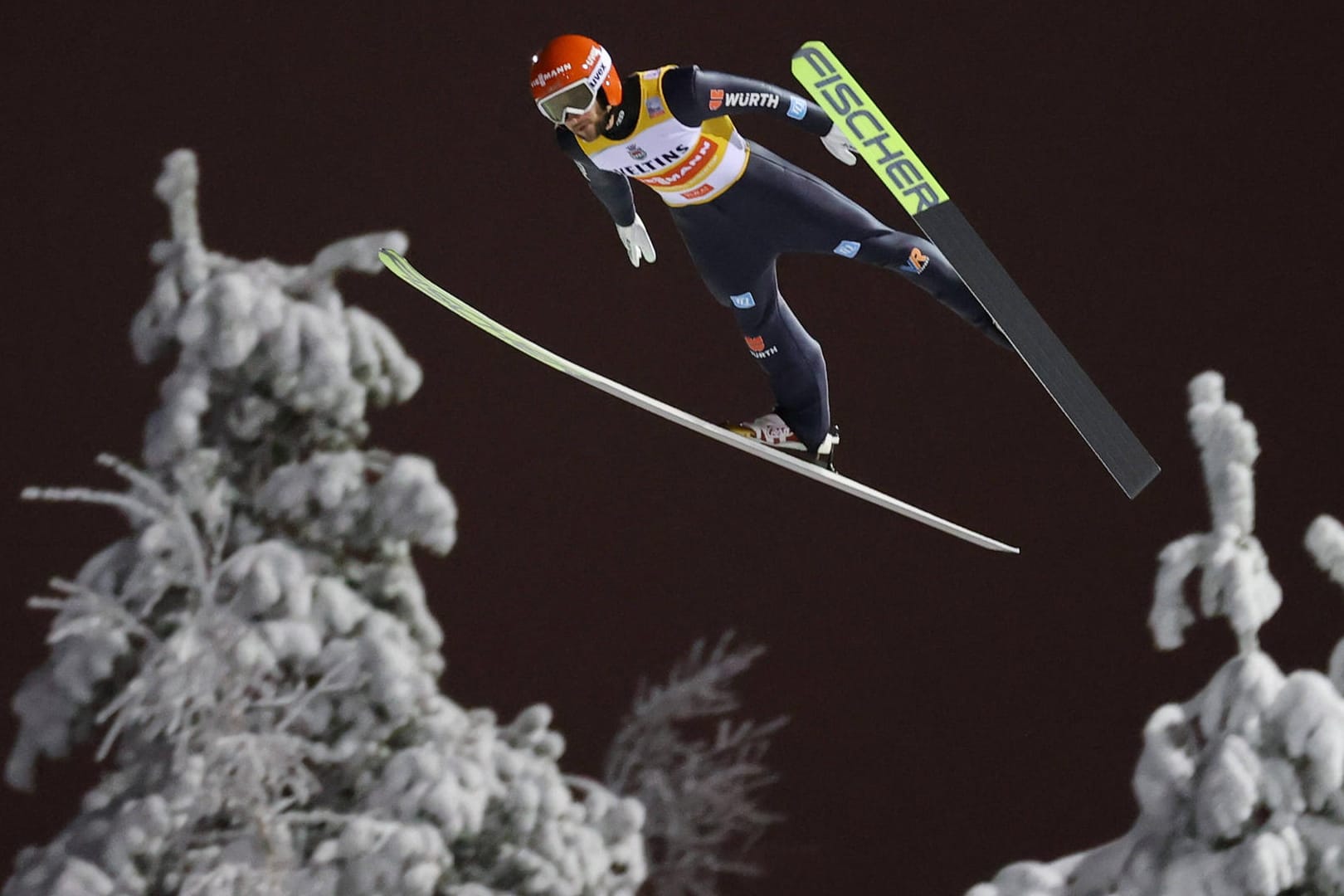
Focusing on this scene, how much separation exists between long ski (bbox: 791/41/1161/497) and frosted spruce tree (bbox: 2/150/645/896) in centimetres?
318

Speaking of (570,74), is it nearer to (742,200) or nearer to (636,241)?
(742,200)

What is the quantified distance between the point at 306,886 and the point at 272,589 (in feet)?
3.74

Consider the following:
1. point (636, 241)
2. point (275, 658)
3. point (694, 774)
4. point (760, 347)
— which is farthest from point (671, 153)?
point (694, 774)

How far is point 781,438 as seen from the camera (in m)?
4.80

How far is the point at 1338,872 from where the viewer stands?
5664 mm

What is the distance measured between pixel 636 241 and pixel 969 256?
0.94m

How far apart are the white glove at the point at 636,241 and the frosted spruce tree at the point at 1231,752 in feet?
7.28

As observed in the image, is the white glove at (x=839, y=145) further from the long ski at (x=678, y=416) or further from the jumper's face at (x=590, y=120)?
the long ski at (x=678, y=416)

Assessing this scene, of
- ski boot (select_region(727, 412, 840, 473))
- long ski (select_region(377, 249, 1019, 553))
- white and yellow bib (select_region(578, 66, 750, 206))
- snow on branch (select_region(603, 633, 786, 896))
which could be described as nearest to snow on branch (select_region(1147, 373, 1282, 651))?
long ski (select_region(377, 249, 1019, 553))

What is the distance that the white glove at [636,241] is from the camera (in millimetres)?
4602

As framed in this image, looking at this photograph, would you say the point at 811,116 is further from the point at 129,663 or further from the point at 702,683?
the point at 702,683

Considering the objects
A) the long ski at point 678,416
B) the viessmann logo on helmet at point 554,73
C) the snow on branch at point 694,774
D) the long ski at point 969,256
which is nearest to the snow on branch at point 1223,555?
the long ski at point 678,416

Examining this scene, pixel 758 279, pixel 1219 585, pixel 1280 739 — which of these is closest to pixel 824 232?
pixel 758 279

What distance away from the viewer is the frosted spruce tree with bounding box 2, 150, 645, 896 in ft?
21.5
